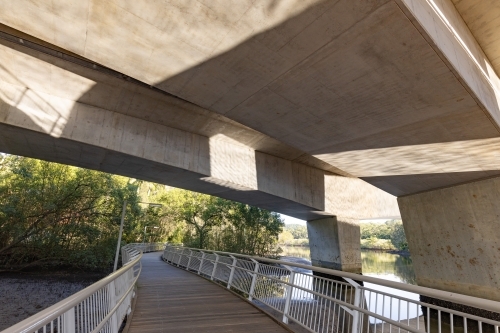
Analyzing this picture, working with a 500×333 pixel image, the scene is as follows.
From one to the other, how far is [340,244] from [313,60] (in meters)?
14.6

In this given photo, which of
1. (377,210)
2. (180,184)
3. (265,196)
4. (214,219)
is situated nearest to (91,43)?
(180,184)

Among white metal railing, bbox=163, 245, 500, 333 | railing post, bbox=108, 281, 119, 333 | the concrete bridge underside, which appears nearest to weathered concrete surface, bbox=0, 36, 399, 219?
the concrete bridge underside

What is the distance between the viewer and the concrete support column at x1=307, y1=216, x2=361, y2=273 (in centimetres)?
1730

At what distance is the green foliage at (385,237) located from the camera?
75625 millimetres

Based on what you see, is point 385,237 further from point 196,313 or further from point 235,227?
point 196,313

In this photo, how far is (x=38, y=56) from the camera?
7773mm

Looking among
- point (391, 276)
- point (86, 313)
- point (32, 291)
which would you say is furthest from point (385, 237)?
point (86, 313)

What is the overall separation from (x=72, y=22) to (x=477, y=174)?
11634 mm

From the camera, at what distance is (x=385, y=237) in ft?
325

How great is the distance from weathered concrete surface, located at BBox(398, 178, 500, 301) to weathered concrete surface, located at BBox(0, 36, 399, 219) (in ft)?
19.1

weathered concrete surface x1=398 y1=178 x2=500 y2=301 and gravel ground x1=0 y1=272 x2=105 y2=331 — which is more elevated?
weathered concrete surface x1=398 y1=178 x2=500 y2=301

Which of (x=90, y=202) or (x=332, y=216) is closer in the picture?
(x=332, y=216)

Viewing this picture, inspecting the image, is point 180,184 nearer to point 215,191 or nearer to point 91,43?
point 215,191

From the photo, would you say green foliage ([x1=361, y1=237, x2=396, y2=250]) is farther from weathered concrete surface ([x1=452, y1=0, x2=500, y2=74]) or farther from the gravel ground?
weathered concrete surface ([x1=452, y1=0, x2=500, y2=74])
